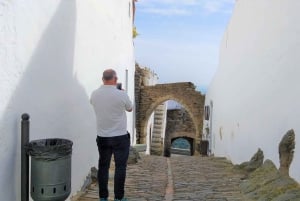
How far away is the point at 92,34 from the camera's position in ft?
17.9

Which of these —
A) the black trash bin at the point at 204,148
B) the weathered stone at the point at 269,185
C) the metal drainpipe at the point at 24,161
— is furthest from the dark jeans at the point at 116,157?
the black trash bin at the point at 204,148

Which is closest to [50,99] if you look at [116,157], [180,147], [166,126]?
[116,157]

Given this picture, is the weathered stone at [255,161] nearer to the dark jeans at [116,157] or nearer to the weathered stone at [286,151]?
the weathered stone at [286,151]

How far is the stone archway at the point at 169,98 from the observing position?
63.2 ft

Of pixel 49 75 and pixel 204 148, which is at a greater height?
pixel 49 75

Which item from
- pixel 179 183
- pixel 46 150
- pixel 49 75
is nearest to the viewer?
pixel 46 150

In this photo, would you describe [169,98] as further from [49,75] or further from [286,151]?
[49,75]

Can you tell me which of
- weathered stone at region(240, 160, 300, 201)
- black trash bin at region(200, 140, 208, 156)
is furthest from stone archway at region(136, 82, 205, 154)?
weathered stone at region(240, 160, 300, 201)

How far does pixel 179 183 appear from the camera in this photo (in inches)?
218

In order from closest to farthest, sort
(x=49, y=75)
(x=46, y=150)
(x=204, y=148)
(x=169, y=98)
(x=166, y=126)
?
(x=46, y=150), (x=49, y=75), (x=204, y=148), (x=169, y=98), (x=166, y=126)

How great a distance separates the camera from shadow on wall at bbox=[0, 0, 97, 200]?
2678 millimetres

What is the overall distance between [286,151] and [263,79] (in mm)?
1701

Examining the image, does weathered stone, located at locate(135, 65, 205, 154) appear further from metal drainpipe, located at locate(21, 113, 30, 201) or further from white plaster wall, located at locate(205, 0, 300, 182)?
metal drainpipe, located at locate(21, 113, 30, 201)

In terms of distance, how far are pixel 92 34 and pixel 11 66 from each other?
9.60ft
